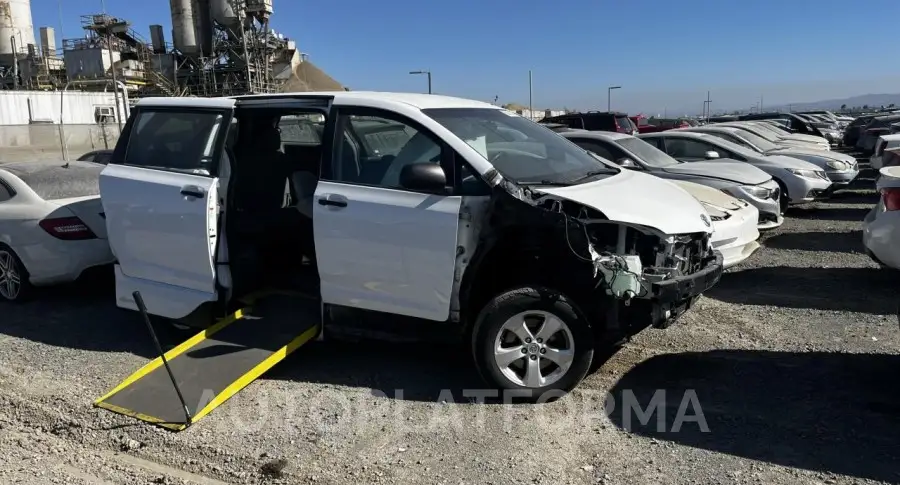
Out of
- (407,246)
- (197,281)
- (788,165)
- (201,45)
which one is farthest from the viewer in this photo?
(201,45)

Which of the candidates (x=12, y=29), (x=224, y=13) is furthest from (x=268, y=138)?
(x=12, y=29)

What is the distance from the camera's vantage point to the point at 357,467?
356 centimetres

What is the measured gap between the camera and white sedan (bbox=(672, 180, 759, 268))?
6.23m

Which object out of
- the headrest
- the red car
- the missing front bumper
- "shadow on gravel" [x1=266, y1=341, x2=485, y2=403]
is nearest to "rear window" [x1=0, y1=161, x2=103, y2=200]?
the headrest

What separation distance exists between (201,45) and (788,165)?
5287 centimetres

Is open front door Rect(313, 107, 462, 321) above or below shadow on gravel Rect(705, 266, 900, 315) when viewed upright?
above

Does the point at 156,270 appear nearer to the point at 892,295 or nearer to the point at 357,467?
the point at 357,467

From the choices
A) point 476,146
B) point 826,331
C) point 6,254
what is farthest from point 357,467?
point 6,254

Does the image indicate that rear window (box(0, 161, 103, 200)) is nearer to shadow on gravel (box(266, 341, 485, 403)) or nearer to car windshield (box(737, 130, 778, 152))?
shadow on gravel (box(266, 341, 485, 403))

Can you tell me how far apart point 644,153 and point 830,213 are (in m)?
4.10

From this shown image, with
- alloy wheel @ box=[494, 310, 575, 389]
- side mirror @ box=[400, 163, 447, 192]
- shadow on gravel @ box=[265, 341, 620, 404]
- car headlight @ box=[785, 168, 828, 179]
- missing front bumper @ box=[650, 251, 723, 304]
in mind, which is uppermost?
side mirror @ box=[400, 163, 447, 192]

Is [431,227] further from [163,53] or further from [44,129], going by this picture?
[163,53]

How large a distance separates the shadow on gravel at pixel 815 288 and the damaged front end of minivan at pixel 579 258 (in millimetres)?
2540

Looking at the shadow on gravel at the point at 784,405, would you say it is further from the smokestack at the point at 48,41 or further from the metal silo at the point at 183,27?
the smokestack at the point at 48,41
